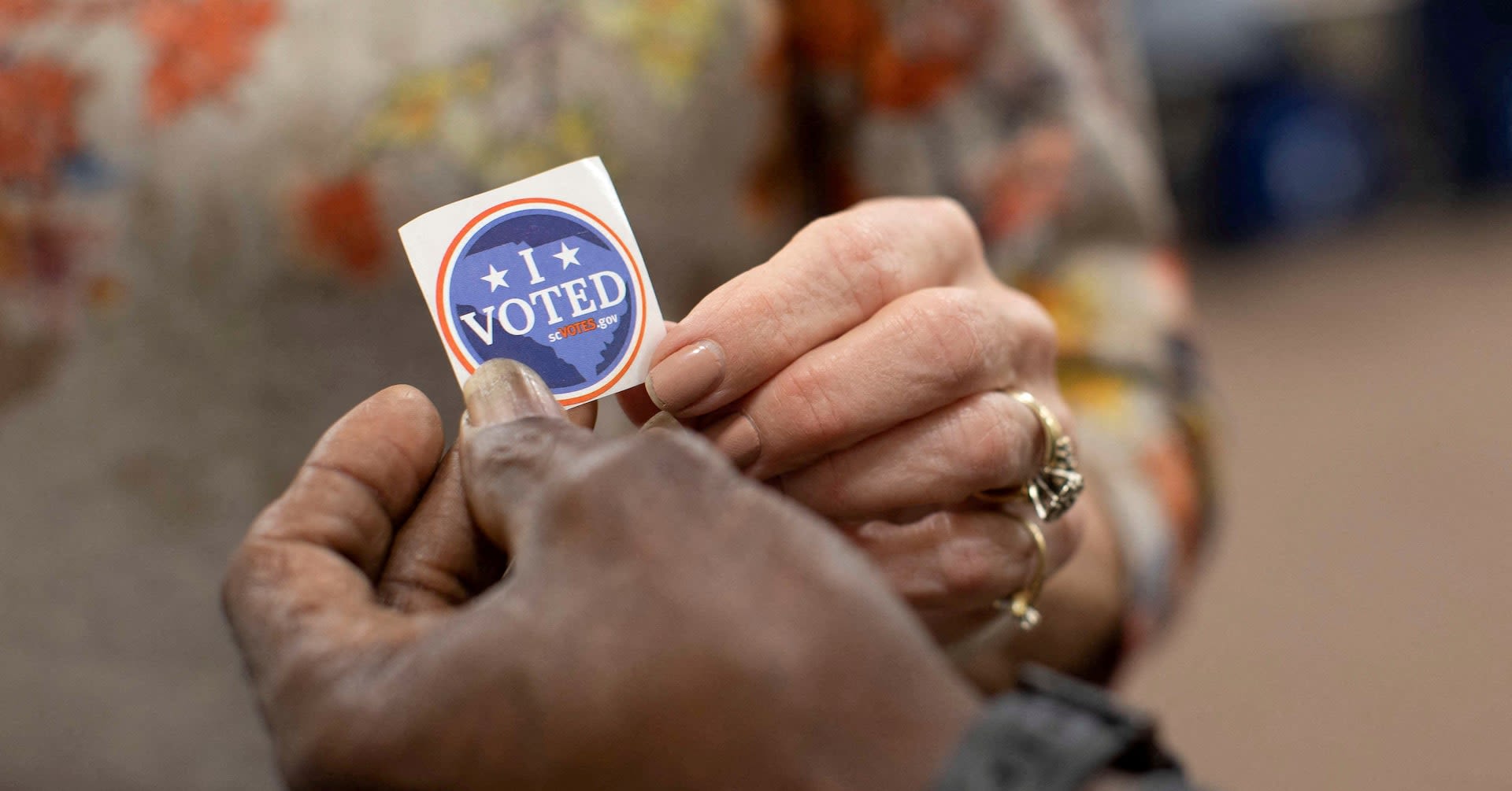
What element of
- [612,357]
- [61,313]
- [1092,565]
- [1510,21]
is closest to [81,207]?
[61,313]

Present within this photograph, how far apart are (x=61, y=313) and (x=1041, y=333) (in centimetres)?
47

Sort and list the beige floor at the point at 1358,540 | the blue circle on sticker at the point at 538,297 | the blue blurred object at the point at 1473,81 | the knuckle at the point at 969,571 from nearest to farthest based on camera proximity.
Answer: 1. the blue circle on sticker at the point at 538,297
2. the knuckle at the point at 969,571
3. the beige floor at the point at 1358,540
4. the blue blurred object at the point at 1473,81

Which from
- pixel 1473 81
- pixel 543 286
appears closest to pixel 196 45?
pixel 543 286

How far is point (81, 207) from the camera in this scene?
561mm

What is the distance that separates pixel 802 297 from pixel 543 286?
0.11m

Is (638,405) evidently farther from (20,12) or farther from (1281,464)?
(1281,464)

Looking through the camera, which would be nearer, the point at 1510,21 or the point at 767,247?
the point at 767,247

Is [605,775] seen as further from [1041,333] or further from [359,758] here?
[1041,333]

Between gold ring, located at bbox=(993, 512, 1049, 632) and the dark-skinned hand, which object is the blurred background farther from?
gold ring, located at bbox=(993, 512, 1049, 632)

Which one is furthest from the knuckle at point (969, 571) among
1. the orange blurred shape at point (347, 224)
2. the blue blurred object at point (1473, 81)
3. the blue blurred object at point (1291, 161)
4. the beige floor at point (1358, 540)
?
the blue blurred object at point (1473, 81)

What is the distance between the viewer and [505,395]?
0.39 meters

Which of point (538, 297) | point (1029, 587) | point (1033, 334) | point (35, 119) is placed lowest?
point (1029, 587)

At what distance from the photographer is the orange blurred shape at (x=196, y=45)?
56cm

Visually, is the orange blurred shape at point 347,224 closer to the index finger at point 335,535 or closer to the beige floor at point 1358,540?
the index finger at point 335,535
